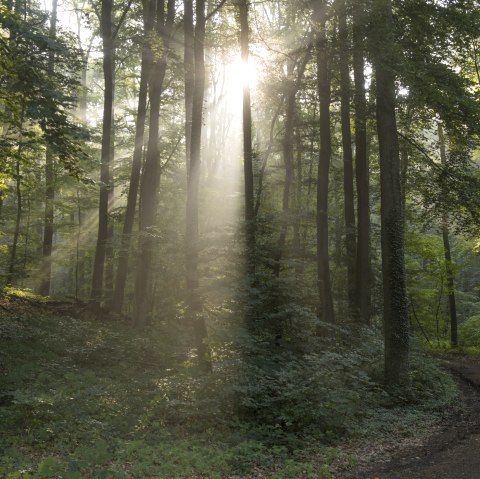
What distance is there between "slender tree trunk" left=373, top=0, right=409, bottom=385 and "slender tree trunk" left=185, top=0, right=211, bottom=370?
14.2ft

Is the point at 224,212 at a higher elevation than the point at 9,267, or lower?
higher

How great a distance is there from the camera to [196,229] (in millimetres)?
11203

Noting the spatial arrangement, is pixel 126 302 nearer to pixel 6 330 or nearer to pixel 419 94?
pixel 6 330

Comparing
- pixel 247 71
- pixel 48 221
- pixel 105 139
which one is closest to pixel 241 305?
pixel 247 71

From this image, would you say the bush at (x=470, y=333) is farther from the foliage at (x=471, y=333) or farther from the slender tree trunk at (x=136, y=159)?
the slender tree trunk at (x=136, y=159)

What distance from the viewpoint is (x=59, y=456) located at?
6883 millimetres

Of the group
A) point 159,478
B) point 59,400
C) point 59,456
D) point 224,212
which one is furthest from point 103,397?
point 224,212

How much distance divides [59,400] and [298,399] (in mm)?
4496

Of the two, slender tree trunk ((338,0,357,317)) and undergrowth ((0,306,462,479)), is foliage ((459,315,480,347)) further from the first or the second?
undergrowth ((0,306,462,479))

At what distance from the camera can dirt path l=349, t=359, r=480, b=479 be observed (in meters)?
6.64

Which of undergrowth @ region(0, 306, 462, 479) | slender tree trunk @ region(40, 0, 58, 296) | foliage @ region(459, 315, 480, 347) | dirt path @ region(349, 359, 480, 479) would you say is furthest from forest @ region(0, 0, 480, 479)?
foliage @ region(459, 315, 480, 347)

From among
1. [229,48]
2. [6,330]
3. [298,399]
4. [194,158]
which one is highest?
[229,48]

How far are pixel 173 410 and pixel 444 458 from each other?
187 inches

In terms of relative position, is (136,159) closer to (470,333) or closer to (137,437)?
(137,437)
